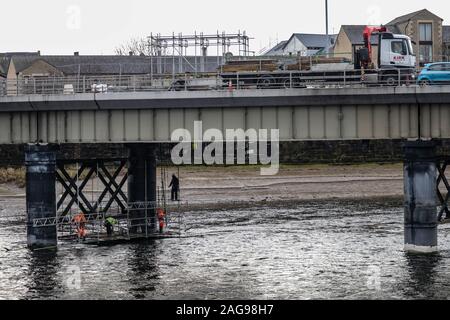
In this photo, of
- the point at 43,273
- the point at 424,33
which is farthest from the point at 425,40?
the point at 43,273

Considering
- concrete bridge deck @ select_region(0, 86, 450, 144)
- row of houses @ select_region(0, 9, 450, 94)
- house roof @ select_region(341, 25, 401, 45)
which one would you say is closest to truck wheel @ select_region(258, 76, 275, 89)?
concrete bridge deck @ select_region(0, 86, 450, 144)

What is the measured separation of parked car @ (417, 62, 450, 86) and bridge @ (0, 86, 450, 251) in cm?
195

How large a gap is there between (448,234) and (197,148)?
1799 inches

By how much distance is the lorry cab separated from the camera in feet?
160

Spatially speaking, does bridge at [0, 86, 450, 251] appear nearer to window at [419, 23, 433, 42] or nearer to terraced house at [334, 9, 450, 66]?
terraced house at [334, 9, 450, 66]

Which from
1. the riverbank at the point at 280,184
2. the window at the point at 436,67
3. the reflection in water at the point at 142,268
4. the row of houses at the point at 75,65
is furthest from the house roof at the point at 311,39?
the reflection in water at the point at 142,268

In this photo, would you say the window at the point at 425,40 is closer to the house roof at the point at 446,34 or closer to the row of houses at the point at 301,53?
the row of houses at the point at 301,53

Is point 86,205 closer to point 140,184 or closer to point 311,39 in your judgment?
point 140,184

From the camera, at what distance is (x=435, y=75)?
42.5 meters

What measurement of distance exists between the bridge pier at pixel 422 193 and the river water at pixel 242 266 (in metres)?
1.09

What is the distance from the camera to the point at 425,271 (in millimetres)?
36969

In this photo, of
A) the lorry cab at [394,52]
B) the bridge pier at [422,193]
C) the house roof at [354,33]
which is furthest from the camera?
the house roof at [354,33]

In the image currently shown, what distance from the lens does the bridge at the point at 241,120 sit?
131ft

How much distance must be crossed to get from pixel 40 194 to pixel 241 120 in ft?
35.1
